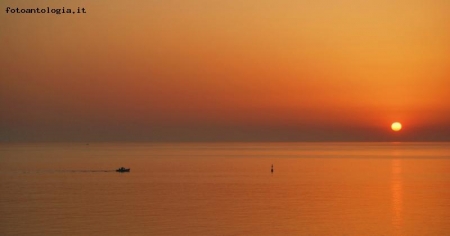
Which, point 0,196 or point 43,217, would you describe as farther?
point 0,196

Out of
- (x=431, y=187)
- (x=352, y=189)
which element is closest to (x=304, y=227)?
(x=352, y=189)

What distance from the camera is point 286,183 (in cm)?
9712

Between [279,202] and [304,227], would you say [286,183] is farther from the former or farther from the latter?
[304,227]

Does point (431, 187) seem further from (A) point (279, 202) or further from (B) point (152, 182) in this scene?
(B) point (152, 182)

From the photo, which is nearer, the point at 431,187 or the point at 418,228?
the point at 418,228

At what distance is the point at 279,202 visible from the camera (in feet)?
230

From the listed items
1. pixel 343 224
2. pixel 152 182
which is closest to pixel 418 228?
pixel 343 224

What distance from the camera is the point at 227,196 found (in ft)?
253

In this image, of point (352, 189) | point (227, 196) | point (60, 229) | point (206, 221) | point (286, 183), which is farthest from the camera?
point (286, 183)

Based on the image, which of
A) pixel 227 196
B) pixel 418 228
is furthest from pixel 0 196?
pixel 418 228

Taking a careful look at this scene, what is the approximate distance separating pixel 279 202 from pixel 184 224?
58.3 feet

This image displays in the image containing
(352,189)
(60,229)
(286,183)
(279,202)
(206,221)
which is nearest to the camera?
(60,229)

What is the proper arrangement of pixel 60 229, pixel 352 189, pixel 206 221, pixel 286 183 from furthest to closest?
1. pixel 286 183
2. pixel 352 189
3. pixel 206 221
4. pixel 60 229

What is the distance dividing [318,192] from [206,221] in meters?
27.7
